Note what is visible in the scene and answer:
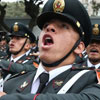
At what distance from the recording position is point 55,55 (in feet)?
6.40

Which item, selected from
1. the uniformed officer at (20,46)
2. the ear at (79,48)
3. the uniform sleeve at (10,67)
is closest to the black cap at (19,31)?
the uniformed officer at (20,46)

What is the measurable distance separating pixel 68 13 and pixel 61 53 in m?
0.35

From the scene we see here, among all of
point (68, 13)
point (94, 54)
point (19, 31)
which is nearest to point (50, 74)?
point (68, 13)

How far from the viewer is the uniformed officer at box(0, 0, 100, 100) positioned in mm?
1915

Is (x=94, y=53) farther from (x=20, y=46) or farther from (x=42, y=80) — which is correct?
(x=42, y=80)

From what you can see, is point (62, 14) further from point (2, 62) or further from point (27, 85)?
point (2, 62)

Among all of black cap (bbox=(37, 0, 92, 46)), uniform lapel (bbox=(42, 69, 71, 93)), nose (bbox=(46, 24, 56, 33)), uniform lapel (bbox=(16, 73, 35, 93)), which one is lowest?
uniform lapel (bbox=(16, 73, 35, 93))

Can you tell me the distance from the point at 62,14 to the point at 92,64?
9.57 ft

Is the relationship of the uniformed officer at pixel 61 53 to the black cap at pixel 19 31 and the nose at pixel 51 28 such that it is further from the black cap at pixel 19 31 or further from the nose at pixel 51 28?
the black cap at pixel 19 31

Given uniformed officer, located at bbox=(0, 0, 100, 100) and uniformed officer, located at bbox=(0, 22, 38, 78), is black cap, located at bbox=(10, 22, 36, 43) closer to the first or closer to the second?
uniformed officer, located at bbox=(0, 22, 38, 78)

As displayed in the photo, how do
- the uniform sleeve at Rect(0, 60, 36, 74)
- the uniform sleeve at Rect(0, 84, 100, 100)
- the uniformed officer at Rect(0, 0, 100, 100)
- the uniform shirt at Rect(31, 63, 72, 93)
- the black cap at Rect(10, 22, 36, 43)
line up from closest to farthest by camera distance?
the uniform sleeve at Rect(0, 84, 100, 100) → the uniformed officer at Rect(0, 0, 100, 100) → the uniform shirt at Rect(31, 63, 72, 93) → the uniform sleeve at Rect(0, 60, 36, 74) → the black cap at Rect(10, 22, 36, 43)

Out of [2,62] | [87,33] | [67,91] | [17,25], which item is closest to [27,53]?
[17,25]

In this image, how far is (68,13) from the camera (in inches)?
82.5

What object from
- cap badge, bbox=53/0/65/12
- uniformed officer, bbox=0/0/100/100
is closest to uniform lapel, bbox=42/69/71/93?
uniformed officer, bbox=0/0/100/100
